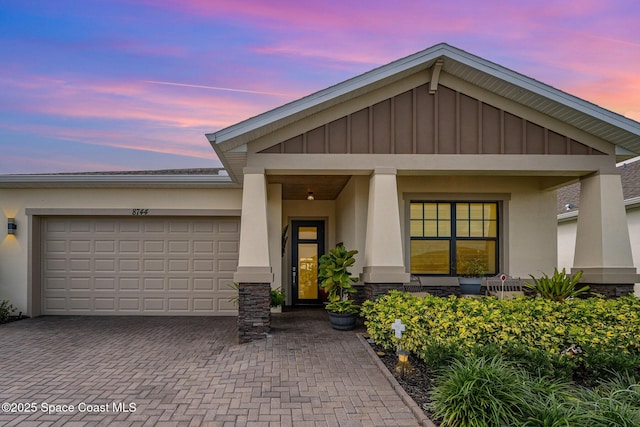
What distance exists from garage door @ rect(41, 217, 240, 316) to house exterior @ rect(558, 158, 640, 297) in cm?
1101

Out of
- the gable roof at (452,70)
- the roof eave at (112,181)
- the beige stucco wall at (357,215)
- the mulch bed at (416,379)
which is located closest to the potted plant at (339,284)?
the beige stucco wall at (357,215)

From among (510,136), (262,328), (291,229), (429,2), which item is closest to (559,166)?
(510,136)

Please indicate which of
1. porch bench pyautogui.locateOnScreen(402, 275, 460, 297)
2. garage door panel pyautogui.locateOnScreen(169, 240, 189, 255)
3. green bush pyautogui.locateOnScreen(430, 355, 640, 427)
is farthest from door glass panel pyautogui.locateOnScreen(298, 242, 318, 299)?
green bush pyautogui.locateOnScreen(430, 355, 640, 427)

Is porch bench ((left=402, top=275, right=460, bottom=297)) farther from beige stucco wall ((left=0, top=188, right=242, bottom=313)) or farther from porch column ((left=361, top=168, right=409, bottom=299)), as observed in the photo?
beige stucco wall ((left=0, top=188, right=242, bottom=313))

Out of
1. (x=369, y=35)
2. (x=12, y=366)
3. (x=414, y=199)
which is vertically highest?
(x=369, y=35)

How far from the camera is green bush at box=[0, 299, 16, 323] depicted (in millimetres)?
9959

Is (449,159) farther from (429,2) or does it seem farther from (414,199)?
(429,2)

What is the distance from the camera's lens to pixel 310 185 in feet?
Result: 34.7

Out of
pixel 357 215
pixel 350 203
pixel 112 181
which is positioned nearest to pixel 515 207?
pixel 357 215

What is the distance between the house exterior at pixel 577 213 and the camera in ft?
38.8

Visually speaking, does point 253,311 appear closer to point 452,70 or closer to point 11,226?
point 452,70

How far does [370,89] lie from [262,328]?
15.8 ft

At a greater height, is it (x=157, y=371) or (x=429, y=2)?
(x=429, y=2)

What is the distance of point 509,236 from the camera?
9812 mm
